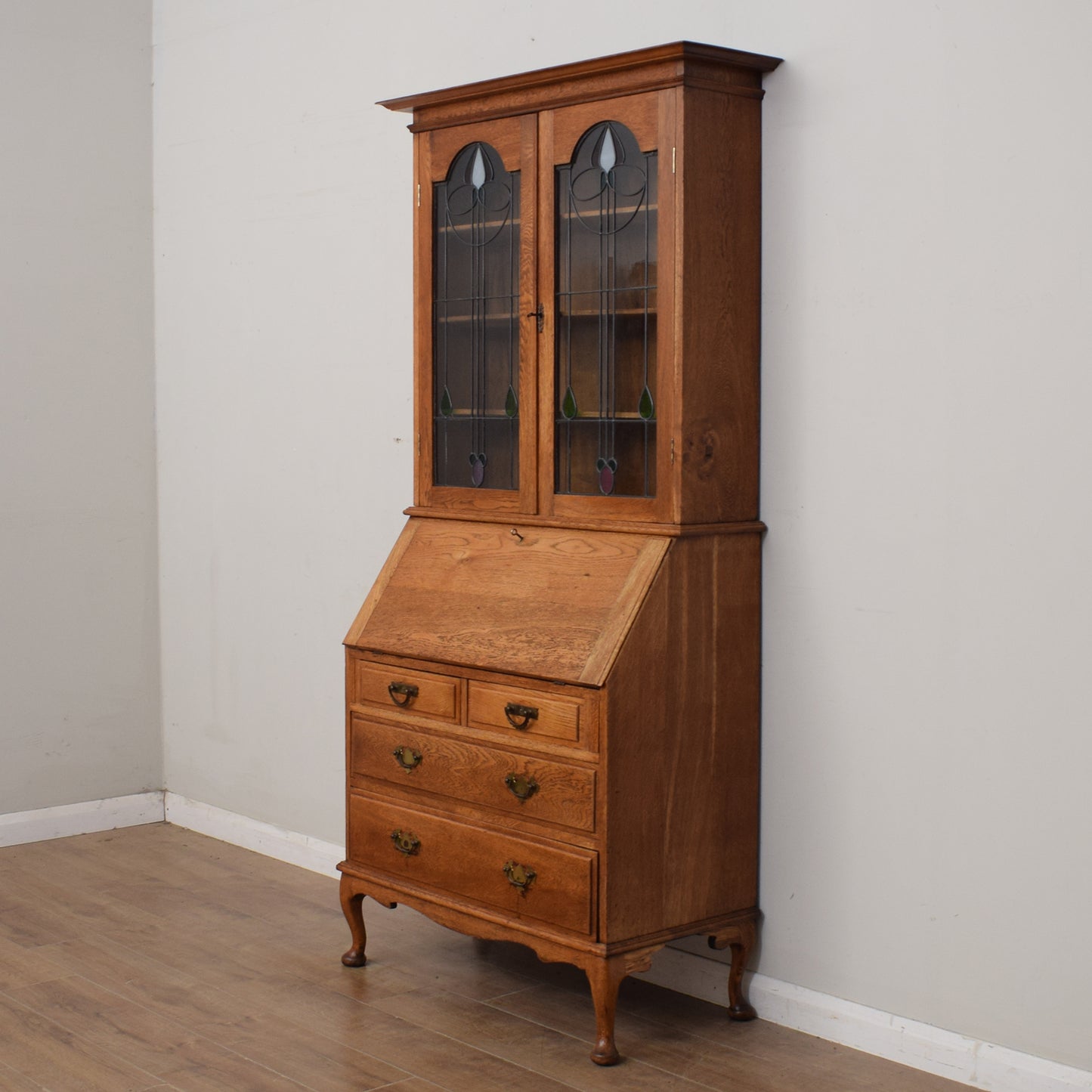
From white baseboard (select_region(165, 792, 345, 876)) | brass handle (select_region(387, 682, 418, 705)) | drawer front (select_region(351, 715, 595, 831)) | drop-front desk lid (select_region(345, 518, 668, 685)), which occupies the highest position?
drop-front desk lid (select_region(345, 518, 668, 685))

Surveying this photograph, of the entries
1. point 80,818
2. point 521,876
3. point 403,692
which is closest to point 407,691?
point 403,692

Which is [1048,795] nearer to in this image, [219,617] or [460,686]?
[460,686]

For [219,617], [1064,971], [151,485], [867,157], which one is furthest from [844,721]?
[151,485]

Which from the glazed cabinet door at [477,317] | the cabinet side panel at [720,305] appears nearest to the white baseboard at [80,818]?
the glazed cabinet door at [477,317]

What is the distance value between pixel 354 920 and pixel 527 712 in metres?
0.82

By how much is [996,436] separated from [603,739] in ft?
2.94

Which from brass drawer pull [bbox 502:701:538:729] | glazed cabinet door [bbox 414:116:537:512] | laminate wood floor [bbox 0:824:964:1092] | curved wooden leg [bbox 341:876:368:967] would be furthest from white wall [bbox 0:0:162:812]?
brass drawer pull [bbox 502:701:538:729]

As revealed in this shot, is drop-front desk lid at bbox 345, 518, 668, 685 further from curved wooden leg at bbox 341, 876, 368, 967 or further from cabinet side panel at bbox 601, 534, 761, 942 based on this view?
curved wooden leg at bbox 341, 876, 368, 967

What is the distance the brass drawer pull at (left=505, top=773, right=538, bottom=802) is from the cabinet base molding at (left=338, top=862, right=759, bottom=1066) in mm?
→ 262

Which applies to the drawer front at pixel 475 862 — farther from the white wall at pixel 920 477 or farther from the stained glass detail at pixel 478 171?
the stained glass detail at pixel 478 171

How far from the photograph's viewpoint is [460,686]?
298 centimetres

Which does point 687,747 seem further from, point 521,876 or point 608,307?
point 608,307

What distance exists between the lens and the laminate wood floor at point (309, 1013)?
2.70m

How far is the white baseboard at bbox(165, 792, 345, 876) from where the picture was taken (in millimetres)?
4035
